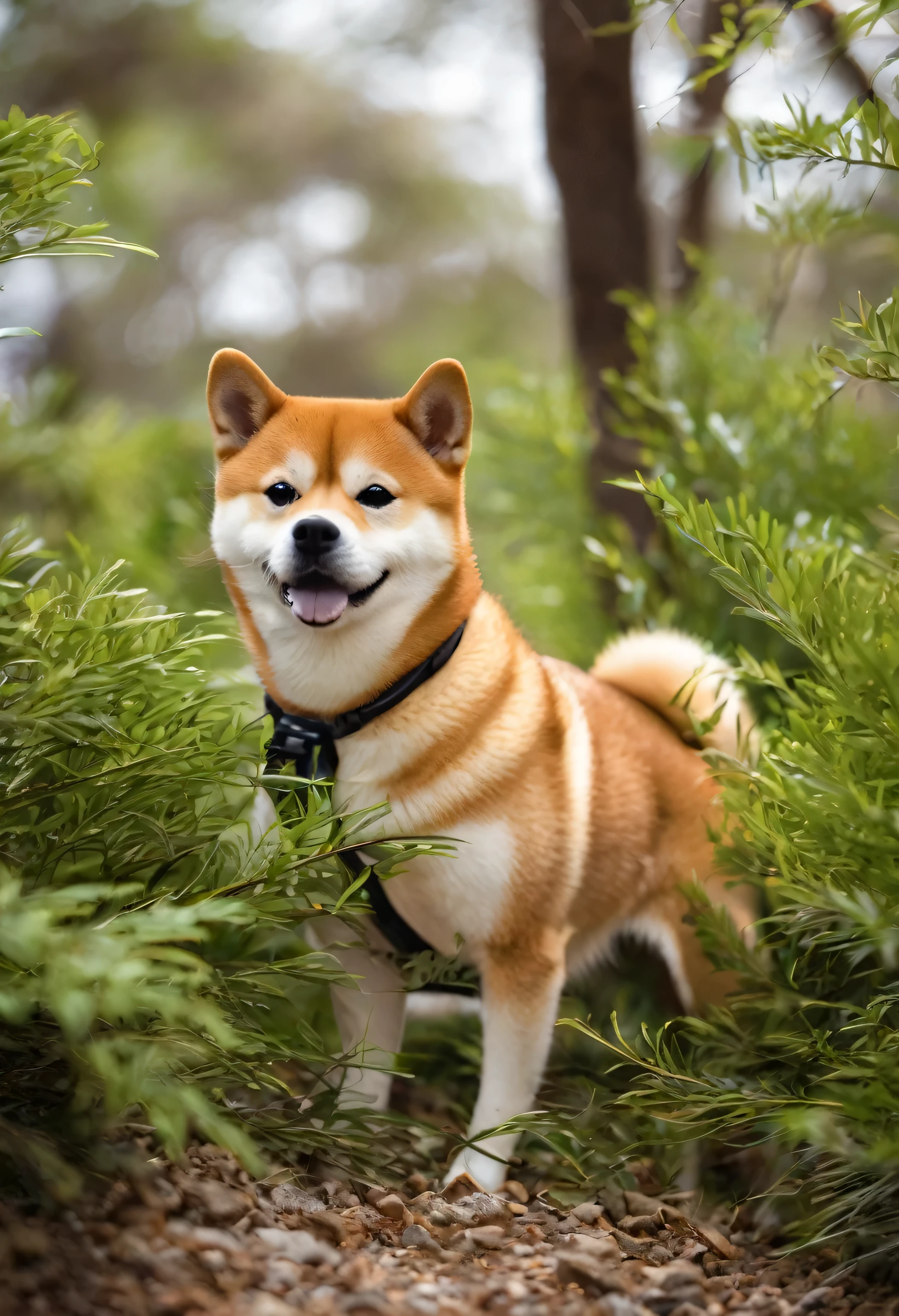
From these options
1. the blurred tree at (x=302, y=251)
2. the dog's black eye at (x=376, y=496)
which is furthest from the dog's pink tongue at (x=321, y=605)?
the blurred tree at (x=302, y=251)

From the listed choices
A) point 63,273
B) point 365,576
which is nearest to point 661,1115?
point 365,576

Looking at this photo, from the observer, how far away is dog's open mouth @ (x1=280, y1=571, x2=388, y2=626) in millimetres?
1274

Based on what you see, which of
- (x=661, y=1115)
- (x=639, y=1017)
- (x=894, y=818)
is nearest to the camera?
(x=894, y=818)

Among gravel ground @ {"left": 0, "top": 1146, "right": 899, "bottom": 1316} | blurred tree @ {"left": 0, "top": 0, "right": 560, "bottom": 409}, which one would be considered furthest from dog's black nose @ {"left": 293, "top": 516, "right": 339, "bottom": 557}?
blurred tree @ {"left": 0, "top": 0, "right": 560, "bottom": 409}

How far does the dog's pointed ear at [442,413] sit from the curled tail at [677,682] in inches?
21.9

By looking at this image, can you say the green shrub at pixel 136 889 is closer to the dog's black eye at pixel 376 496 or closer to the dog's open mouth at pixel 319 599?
the dog's open mouth at pixel 319 599

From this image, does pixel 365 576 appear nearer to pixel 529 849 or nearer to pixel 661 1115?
pixel 529 849

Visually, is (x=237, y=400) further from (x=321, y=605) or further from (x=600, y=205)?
(x=600, y=205)

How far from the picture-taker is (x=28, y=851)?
1.13 meters

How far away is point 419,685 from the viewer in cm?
138

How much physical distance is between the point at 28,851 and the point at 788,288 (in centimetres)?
169

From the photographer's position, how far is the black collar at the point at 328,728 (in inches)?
53.8

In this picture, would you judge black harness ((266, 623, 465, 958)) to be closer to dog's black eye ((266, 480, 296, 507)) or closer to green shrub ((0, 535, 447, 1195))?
green shrub ((0, 535, 447, 1195))

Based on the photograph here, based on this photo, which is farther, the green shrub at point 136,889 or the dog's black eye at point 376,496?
the dog's black eye at point 376,496
